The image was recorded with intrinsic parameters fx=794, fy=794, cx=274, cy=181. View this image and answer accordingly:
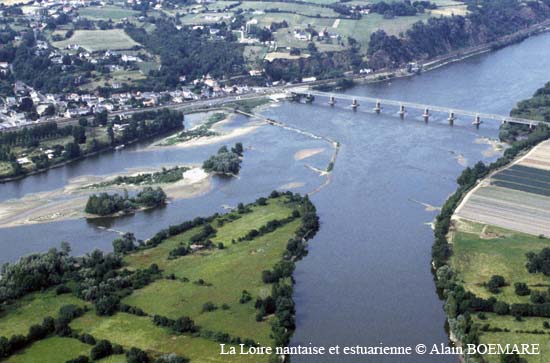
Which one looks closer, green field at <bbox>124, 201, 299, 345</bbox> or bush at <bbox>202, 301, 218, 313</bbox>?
green field at <bbox>124, 201, 299, 345</bbox>

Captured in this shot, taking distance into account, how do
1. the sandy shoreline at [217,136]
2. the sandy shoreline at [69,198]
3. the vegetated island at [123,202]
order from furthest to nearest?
the sandy shoreline at [217,136]
the sandy shoreline at [69,198]
the vegetated island at [123,202]

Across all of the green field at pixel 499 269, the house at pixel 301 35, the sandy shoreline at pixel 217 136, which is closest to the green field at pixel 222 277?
the green field at pixel 499 269

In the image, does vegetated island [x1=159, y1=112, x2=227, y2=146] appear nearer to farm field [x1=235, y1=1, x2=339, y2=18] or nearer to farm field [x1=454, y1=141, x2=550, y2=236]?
farm field [x1=454, y1=141, x2=550, y2=236]

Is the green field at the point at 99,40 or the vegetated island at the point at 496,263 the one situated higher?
the green field at the point at 99,40

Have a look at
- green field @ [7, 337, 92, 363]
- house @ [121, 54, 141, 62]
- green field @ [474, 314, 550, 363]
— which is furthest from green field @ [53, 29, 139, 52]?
green field @ [474, 314, 550, 363]

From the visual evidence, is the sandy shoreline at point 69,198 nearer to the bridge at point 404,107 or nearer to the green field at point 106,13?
the bridge at point 404,107

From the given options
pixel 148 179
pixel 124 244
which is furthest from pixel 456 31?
pixel 124 244

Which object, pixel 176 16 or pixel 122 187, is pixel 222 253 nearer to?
pixel 122 187
